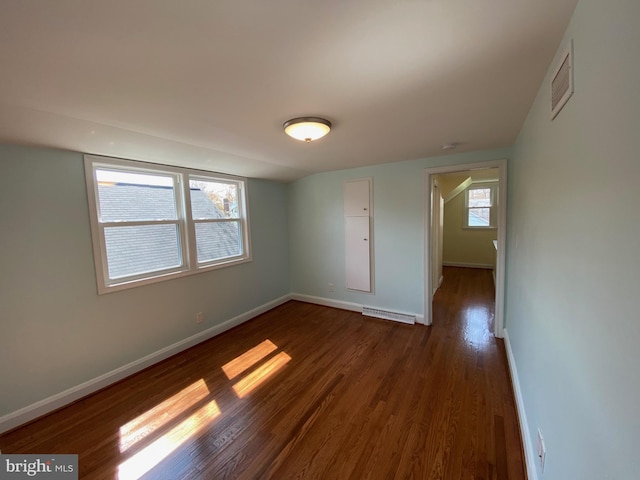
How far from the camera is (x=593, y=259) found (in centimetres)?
81

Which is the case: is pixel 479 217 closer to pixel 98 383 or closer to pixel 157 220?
pixel 157 220

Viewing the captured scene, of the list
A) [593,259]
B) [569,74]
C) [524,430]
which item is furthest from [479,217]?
[593,259]

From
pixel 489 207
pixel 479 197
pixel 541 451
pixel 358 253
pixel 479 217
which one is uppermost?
pixel 479 197

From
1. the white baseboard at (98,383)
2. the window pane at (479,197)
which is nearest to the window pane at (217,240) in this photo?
the white baseboard at (98,383)

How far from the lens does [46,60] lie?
3.66 feet

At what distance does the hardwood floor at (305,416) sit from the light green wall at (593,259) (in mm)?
560

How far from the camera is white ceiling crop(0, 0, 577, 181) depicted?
916 mm

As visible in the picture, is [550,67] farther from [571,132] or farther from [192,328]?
[192,328]

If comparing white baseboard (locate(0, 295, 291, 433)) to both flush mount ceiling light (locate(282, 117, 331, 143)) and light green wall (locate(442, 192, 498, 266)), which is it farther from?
light green wall (locate(442, 192, 498, 266))

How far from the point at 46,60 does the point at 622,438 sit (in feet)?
→ 7.64

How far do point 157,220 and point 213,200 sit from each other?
0.80 metres

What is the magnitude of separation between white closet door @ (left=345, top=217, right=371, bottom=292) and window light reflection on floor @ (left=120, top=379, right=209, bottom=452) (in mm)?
2380

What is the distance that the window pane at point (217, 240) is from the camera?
10.8 feet

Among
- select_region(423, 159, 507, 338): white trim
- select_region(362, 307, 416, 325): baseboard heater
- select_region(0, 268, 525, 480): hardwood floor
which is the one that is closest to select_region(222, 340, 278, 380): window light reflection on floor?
select_region(0, 268, 525, 480): hardwood floor
